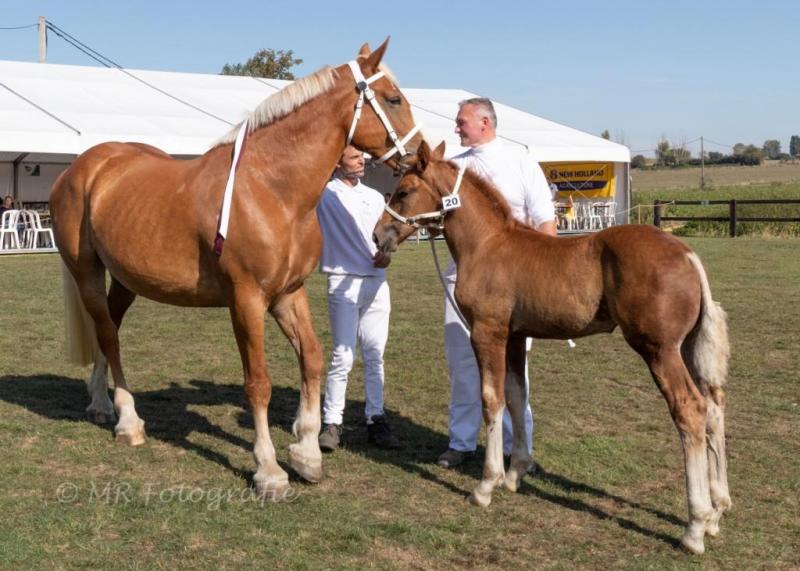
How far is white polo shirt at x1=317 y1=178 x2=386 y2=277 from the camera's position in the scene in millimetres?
6023

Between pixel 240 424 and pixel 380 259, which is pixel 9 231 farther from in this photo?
pixel 380 259

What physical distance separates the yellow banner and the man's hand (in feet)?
84.7

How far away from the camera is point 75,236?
21.0 feet

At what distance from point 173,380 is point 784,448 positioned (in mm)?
5097

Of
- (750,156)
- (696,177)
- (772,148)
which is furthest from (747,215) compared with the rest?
(772,148)

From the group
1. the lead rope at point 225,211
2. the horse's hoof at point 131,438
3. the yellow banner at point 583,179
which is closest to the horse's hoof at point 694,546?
the lead rope at point 225,211

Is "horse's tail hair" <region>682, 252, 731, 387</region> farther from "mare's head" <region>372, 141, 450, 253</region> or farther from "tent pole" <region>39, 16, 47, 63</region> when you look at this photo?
"tent pole" <region>39, 16, 47, 63</region>

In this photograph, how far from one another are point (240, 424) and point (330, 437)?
1.01 meters

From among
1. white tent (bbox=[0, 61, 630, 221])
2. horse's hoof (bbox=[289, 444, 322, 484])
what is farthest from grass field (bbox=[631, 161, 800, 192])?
horse's hoof (bbox=[289, 444, 322, 484])

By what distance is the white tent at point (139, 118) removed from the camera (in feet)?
65.9

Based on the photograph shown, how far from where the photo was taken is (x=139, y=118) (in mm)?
21984

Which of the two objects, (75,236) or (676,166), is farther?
(676,166)

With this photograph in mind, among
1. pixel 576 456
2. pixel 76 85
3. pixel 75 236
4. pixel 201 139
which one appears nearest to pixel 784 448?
pixel 576 456

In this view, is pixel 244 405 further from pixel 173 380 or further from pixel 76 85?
pixel 76 85
